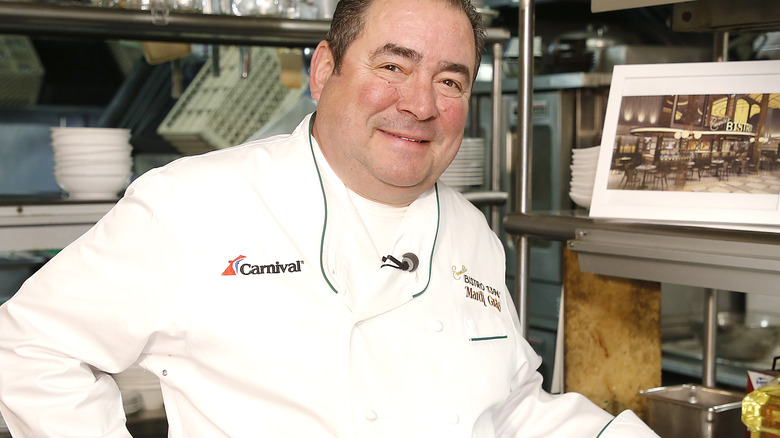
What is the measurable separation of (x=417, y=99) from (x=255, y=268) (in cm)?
41

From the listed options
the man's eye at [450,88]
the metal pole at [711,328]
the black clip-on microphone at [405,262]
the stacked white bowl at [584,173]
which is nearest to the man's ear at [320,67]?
the man's eye at [450,88]

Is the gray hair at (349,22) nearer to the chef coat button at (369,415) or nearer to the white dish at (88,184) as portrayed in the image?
the chef coat button at (369,415)

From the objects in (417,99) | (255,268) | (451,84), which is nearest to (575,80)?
(451,84)

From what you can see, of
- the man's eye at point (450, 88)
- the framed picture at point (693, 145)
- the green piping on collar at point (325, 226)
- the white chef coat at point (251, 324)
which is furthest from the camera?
the framed picture at point (693, 145)

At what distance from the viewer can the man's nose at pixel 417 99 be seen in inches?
56.9

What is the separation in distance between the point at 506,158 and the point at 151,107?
173 centimetres

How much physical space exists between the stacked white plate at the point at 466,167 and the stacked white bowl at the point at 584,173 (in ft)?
2.49

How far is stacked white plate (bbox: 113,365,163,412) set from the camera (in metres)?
2.15

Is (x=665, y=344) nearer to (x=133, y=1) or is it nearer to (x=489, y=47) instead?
(x=489, y=47)

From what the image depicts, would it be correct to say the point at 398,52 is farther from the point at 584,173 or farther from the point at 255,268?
the point at 584,173

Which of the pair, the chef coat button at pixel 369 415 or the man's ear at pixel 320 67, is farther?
the man's ear at pixel 320 67

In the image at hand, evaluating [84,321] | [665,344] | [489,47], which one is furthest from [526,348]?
[665,344]

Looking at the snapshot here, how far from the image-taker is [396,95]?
4.75ft

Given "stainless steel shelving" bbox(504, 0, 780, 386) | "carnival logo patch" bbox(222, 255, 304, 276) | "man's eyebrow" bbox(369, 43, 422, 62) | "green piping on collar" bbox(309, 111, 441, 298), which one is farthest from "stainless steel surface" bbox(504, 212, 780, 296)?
"carnival logo patch" bbox(222, 255, 304, 276)
